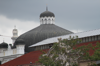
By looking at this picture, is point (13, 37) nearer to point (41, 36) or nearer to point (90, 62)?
point (41, 36)

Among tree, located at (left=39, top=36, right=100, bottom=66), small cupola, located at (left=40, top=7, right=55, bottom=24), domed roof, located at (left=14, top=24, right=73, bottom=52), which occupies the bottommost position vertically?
tree, located at (left=39, top=36, right=100, bottom=66)

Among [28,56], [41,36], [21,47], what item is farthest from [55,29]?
[28,56]

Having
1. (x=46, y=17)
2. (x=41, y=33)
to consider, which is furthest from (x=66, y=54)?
(x=46, y=17)

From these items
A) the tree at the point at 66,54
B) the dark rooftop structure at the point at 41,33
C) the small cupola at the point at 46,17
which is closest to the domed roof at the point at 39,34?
the dark rooftop structure at the point at 41,33

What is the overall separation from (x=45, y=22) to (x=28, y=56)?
42750mm

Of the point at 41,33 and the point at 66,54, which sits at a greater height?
the point at 41,33

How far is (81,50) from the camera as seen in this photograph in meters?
57.6

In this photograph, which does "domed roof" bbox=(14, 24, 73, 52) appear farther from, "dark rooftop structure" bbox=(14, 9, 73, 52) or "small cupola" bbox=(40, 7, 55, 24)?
"small cupola" bbox=(40, 7, 55, 24)

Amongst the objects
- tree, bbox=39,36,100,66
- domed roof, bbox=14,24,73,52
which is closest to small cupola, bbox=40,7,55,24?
domed roof, bbox=14,24,73,52

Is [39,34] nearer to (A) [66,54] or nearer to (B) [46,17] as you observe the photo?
(B) [46,17]

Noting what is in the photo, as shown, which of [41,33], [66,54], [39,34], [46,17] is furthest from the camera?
[46,17]

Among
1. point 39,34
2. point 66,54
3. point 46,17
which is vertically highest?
point 46,17

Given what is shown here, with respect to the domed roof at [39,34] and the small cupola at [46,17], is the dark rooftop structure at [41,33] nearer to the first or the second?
the domed roof at [39,34]

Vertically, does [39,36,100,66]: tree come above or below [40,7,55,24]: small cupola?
below
